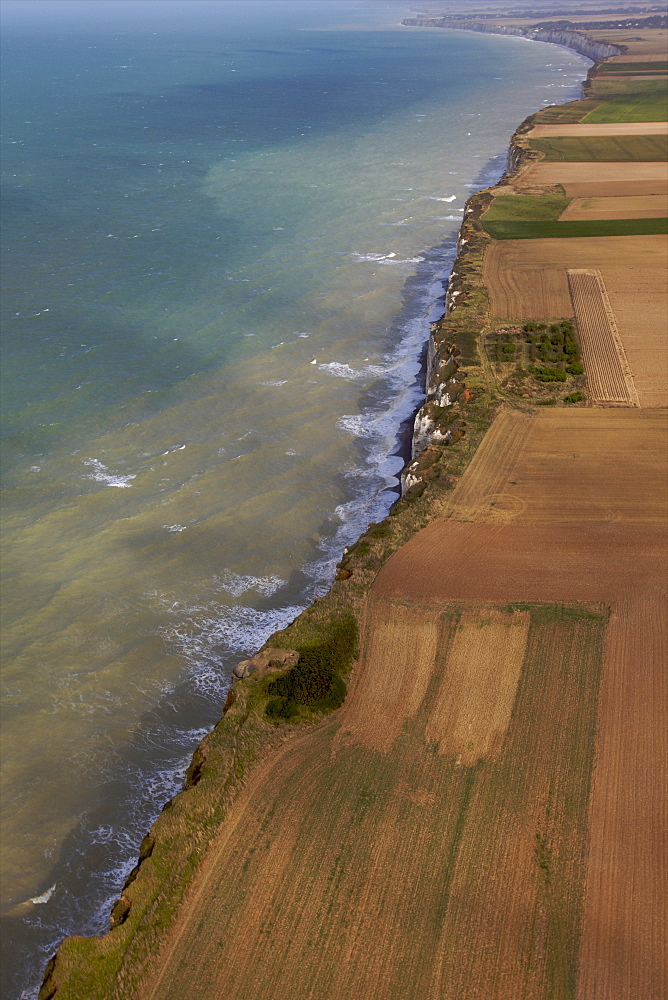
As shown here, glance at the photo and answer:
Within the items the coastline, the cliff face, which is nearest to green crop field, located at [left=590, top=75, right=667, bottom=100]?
the cliff face

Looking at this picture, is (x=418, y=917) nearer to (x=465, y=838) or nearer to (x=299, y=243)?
(x=465, y=838)

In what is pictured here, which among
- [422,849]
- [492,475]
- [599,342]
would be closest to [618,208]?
[599,342]

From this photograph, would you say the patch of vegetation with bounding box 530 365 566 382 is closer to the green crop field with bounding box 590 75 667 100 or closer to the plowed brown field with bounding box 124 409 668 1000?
the plowed brown field with bounding box 124 409 668 1000

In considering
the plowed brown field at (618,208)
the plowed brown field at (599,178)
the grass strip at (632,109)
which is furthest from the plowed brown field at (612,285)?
the grass strip at (632,109)

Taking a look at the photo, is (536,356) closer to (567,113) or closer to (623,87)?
(567,113)

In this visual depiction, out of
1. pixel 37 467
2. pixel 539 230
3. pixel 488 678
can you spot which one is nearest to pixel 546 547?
pixel 488 678

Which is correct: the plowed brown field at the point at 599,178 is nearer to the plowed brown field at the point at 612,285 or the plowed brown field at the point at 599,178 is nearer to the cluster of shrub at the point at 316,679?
the plowed brown field at the point at 612,285
